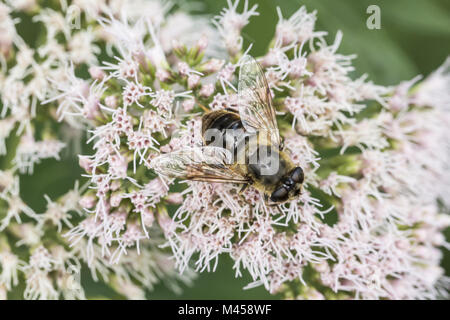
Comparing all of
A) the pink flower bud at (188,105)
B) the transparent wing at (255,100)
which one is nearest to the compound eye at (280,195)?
the transparent wing at (255,100)

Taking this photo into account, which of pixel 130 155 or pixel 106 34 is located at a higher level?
pixel 106 34

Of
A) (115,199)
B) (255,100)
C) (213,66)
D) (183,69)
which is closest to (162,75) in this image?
(183,69)

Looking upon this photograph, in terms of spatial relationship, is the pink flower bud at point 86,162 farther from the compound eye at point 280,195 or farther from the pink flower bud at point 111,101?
the compound eye at point 280,195

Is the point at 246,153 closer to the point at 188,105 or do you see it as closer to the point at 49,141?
the point at 188,105

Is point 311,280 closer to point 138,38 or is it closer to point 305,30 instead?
point 305,30

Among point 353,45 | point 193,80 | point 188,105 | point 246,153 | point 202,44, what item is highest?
point 353,45

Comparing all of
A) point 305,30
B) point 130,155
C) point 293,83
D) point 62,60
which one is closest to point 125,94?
point 130,155

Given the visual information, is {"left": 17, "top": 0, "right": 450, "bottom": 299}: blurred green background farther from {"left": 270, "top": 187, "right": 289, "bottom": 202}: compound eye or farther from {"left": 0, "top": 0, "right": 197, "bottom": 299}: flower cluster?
{"left": 270, "top": 187, "right": 289, "bottom": 202}: compound eye
